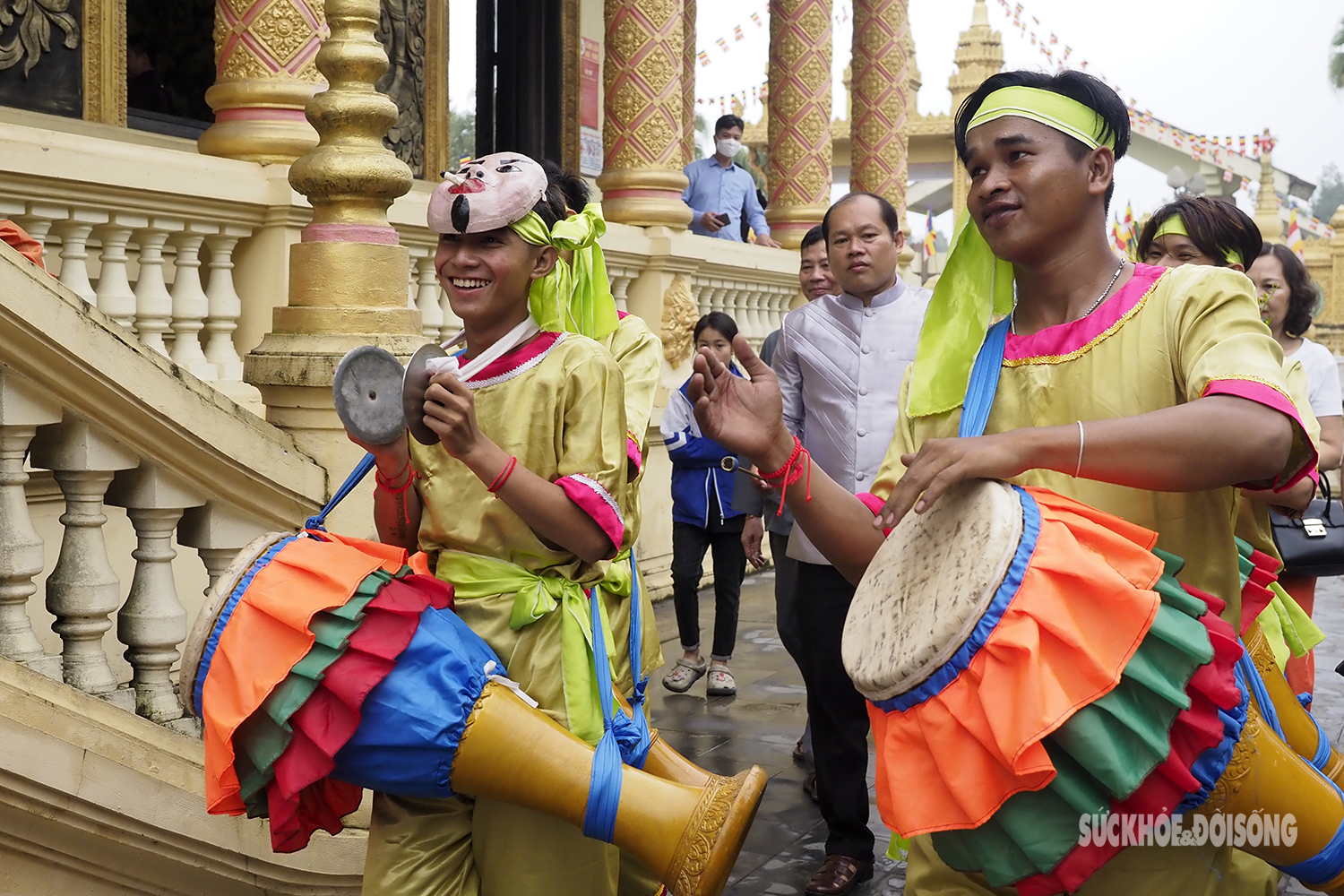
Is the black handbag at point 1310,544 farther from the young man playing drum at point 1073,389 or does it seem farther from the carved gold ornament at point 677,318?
the carved gold ornament at point 677,318

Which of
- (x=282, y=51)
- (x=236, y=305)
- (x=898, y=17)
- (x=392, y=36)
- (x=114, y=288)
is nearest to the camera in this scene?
(x=114, y=288)

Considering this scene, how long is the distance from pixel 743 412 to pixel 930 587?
47 centimetres

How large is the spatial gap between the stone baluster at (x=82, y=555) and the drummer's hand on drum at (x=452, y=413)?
1.38 metres

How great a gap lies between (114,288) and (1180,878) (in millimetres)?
4688

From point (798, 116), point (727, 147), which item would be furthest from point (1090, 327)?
point (798, 116)

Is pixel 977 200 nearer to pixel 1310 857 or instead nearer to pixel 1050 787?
pixel 1050 787

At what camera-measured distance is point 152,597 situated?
11.9ft

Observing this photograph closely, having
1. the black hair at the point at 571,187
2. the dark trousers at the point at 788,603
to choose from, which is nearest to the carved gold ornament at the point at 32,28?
the black hair at the point at 571,187

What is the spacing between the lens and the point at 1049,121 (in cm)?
213

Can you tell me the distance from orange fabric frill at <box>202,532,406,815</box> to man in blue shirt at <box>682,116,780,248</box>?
879 cm

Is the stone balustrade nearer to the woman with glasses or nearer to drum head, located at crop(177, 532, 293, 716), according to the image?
drum head, located at crop(177, 532, 293, 716)

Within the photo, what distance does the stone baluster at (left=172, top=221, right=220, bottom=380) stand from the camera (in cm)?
559

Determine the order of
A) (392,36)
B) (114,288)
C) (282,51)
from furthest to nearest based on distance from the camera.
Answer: (392,36), (282,51), (114,288)

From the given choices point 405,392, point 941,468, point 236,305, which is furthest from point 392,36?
point 941,468
